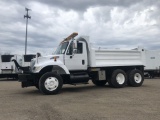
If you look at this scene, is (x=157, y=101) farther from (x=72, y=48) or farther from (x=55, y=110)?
(x=72, y=48)

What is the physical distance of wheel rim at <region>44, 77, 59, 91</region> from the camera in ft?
38.3

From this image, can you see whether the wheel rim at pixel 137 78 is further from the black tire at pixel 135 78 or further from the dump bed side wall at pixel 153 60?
the dump bed side wall at pixel 153 60

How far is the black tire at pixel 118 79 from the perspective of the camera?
14.3 meters

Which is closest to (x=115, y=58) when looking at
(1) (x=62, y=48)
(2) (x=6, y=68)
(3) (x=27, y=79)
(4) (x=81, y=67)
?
(4) (x=81, y=67)

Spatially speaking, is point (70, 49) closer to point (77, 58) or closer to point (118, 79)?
point (77, 58)

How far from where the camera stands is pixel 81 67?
13461mm

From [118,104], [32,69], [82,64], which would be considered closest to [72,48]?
[82,64]

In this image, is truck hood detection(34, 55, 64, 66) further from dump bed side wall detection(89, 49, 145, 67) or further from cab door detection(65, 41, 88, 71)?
dump bed side wall detection(89, 49, 145, 67)

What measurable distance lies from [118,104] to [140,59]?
7.29m

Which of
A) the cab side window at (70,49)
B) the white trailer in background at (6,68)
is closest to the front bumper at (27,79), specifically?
the cab side window at (70,49)

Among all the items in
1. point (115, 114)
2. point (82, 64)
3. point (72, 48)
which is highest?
point (72, 48)

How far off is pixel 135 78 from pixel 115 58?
193cm

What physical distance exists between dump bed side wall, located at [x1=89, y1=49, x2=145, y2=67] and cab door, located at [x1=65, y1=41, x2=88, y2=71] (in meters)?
0.44

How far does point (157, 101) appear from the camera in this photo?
9508mm
